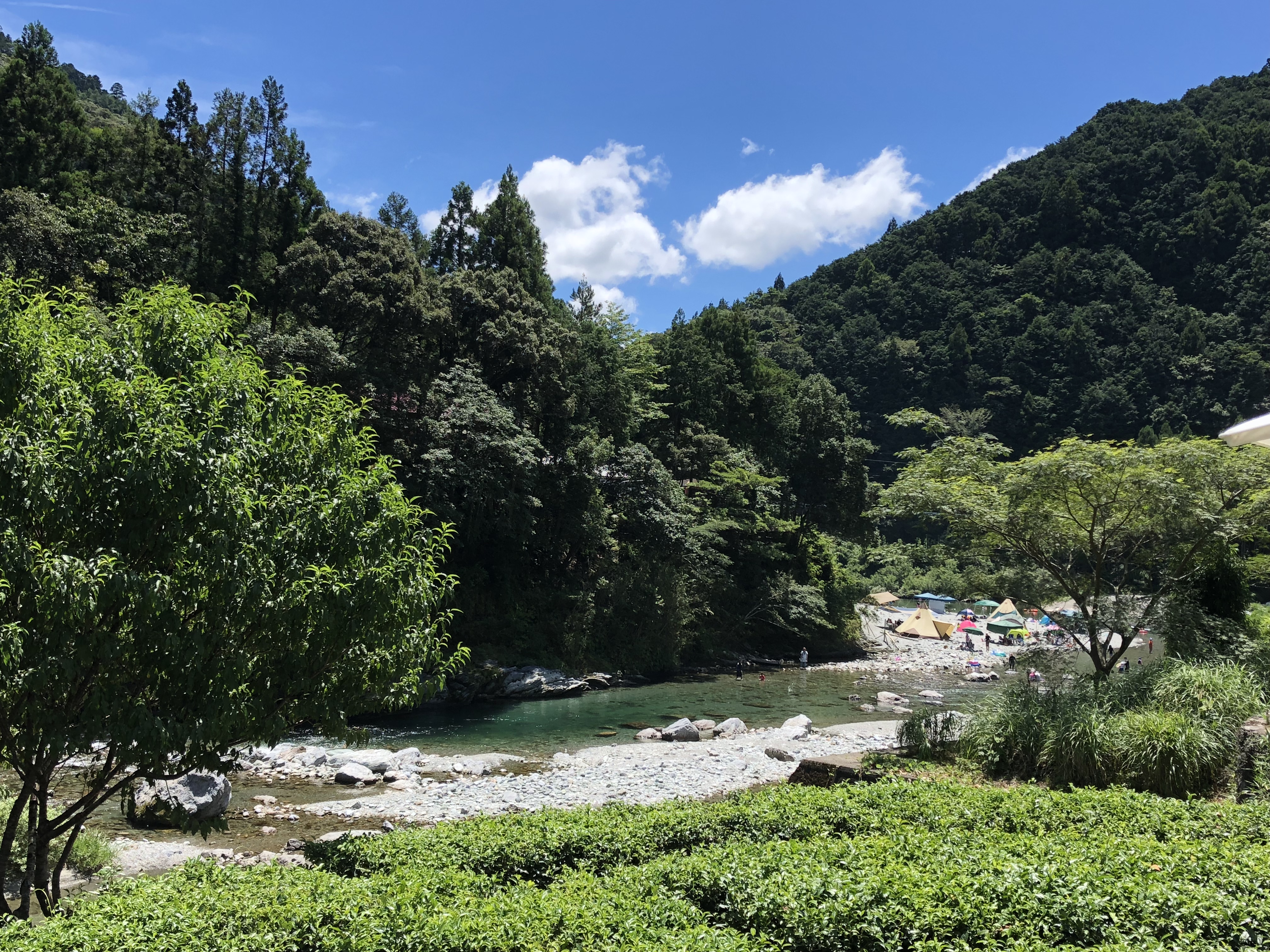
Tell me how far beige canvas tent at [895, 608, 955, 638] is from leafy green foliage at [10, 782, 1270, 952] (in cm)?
4139

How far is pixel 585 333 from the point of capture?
114ft

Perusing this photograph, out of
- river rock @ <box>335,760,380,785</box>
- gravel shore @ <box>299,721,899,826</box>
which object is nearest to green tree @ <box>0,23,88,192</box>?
river rock @ <box>335,760,380,785</box>

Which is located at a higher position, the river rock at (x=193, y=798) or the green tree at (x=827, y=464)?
the green tree at (x=827, y=464)

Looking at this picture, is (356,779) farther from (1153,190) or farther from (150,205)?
(1153,190)

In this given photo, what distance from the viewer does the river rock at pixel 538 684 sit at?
25188 mm

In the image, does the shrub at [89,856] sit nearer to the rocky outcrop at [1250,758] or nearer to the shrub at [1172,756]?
the shrub at [1172,756]

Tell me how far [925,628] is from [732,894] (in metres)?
44.9

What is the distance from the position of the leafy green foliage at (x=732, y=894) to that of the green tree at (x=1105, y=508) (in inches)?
289

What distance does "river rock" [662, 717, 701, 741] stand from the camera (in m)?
19.6

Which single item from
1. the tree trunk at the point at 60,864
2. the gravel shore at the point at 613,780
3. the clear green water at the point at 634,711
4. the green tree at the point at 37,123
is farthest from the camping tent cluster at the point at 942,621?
the green tree at the point at 37,123

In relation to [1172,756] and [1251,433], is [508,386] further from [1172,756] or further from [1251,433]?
[1251,433]

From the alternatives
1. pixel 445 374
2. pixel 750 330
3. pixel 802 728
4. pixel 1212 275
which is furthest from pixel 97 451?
pixel 1212 275

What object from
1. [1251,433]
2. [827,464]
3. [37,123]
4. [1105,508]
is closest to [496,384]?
[827,464]

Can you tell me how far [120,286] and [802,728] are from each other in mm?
24359
